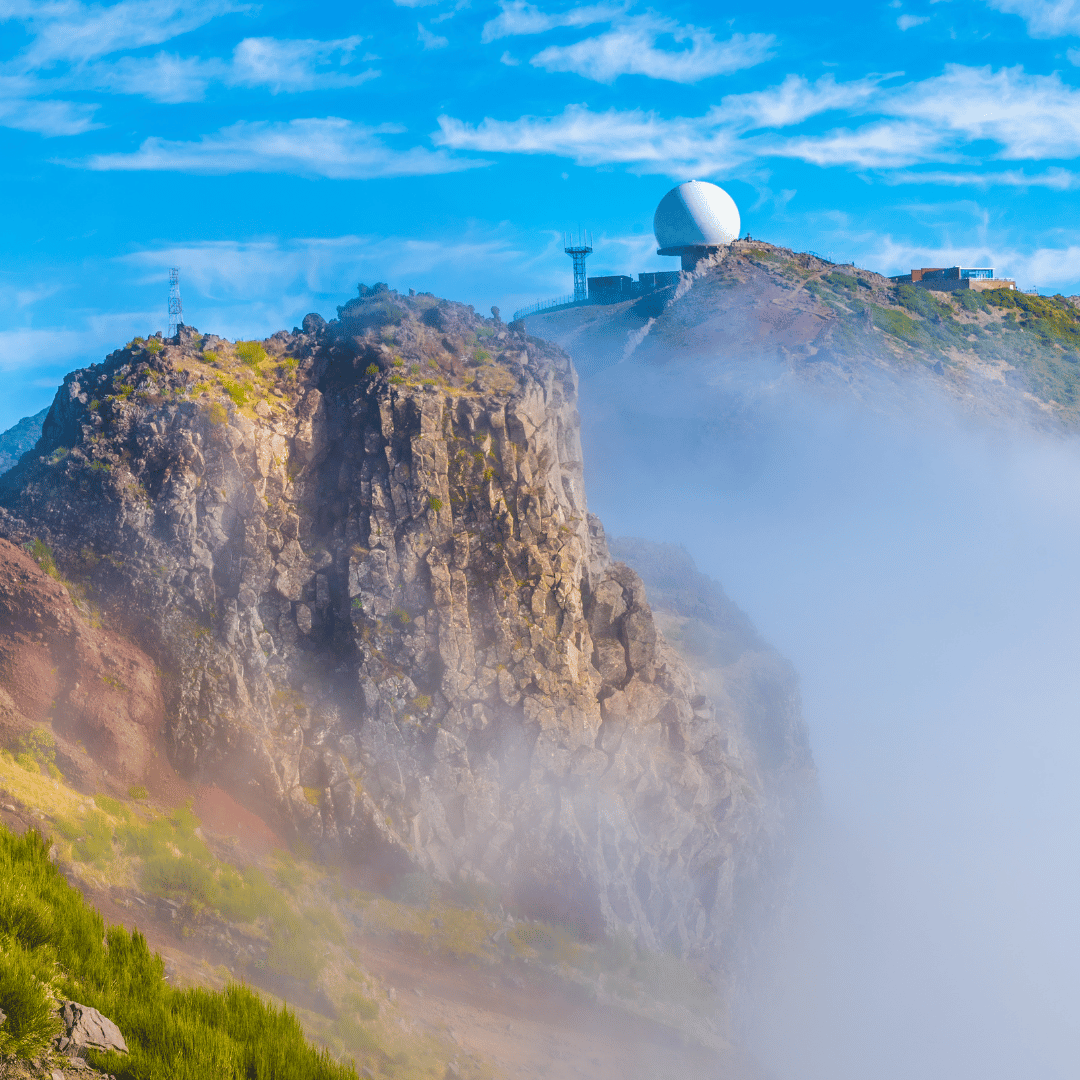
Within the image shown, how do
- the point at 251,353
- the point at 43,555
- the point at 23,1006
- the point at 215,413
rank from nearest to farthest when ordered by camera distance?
1. the point at 23,1006
2. the point at 43,555
3. the point at 215,413
4. the point at 251,353

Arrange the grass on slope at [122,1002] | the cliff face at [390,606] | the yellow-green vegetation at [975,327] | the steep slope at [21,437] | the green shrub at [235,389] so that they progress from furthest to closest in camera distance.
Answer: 1. the yellow-green vegetation at [975,327]
2. the steep slope at [21,437]
3. the green shrub at [235,389]
4. the cliff face at [390,606]
5. the grass on slope at [122,1002]

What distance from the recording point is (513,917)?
45.4 metres

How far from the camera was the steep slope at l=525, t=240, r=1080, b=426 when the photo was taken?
5202 inches

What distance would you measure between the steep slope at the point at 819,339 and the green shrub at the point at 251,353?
8462 centimetres

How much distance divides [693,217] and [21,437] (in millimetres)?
89572

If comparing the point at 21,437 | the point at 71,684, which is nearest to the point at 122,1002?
the point at 71,684

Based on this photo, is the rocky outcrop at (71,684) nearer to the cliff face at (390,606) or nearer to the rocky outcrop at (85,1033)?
the cliff face at (390,606)

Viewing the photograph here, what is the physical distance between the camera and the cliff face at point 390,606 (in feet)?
142

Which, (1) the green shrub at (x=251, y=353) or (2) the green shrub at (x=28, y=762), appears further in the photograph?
(1) the green shrub at (x=251, y=353)

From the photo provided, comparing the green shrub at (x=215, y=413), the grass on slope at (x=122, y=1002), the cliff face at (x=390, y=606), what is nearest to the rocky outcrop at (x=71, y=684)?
the cliff face at (x=390, y=606)

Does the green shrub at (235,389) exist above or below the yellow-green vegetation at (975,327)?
below

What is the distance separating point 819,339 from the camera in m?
134

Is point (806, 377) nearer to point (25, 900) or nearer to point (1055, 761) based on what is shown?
point (1055, 761)

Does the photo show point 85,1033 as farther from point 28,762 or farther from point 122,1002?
point 28,762
